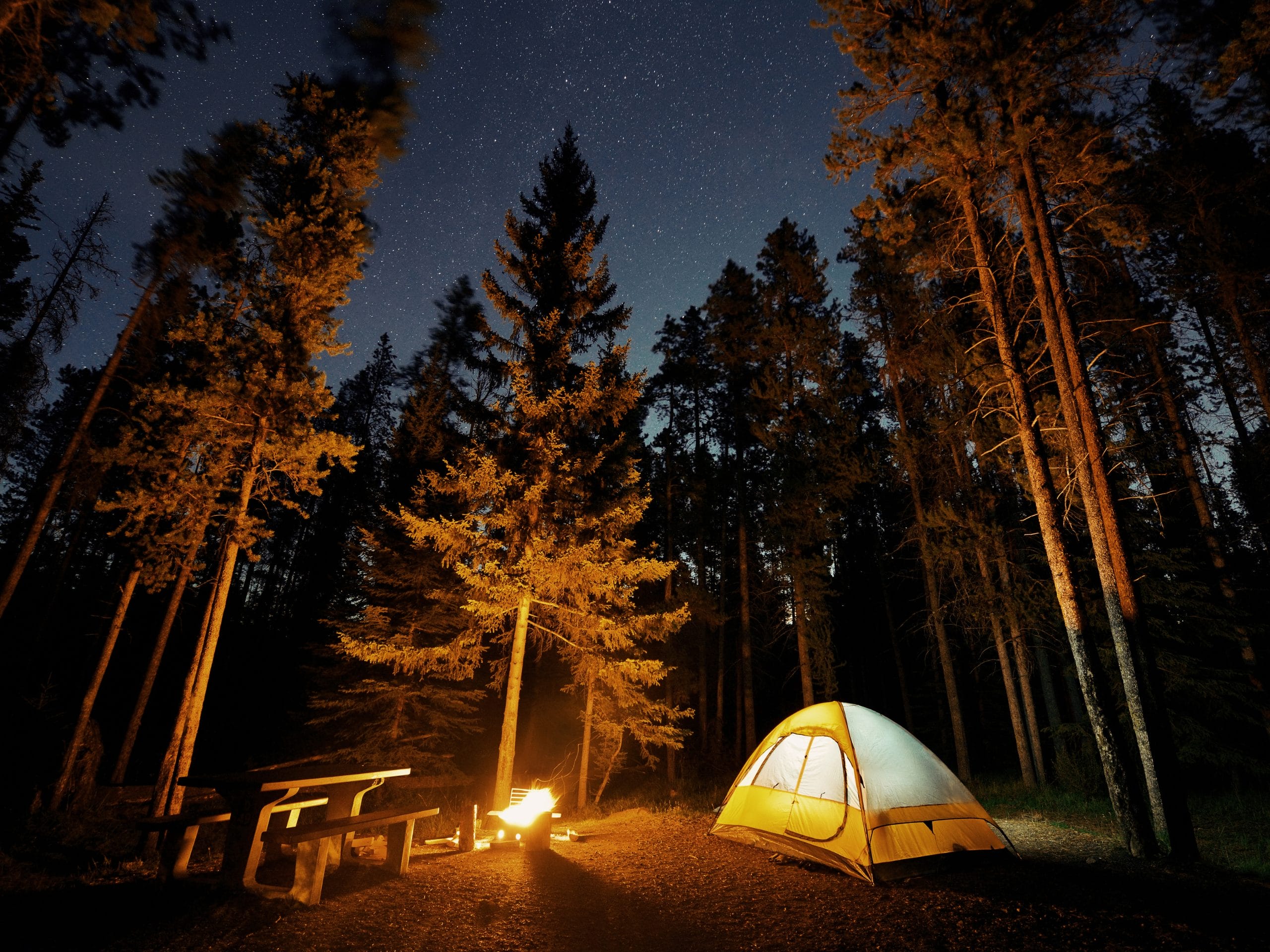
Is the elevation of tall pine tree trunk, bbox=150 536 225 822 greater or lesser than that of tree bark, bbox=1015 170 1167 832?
lesser

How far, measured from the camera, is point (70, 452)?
11.9m

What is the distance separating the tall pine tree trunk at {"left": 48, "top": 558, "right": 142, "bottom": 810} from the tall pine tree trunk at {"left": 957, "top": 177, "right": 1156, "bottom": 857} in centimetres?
1717

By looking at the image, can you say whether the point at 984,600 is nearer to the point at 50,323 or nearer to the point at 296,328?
the point at 296,328

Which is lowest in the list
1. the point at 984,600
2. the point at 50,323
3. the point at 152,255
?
the point at 984,600

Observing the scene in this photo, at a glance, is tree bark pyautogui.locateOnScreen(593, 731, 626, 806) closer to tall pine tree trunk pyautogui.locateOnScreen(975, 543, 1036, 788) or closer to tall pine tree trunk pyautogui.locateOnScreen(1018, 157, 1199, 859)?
tall pine tree trunk pyautogui.locateOnScreen(975, 543, 1036, 788)

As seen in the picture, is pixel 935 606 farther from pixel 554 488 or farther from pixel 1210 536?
pixel 554 488

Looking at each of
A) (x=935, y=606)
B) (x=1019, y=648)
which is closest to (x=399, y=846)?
(x=935, y=606)

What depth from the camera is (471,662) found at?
429 inches

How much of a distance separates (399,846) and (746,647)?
12.2m

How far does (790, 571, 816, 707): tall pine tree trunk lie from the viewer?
48.4ft

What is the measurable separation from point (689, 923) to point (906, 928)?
6.40 feet

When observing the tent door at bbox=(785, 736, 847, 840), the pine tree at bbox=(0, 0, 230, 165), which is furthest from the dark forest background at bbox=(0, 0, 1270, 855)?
the tent door at bbox=(785, 736, 847, 840)

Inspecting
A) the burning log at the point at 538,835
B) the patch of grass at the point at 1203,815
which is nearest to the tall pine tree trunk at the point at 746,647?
the patch of grass at the point at 1203,815

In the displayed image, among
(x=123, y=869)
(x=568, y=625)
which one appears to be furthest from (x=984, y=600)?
(x=123, y=869)
